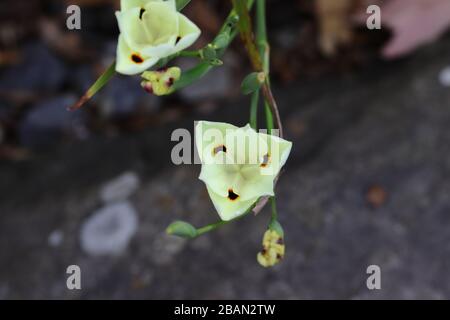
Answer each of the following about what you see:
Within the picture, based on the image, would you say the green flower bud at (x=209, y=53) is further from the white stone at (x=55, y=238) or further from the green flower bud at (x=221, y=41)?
the white stone at (x=55, y=238)

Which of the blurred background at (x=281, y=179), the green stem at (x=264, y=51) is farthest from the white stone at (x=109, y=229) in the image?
the green stem at (x=264, y=51)

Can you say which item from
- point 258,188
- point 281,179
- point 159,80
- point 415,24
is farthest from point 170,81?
point 415,24

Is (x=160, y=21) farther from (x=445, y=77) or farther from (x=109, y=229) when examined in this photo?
(x=445, y=77)

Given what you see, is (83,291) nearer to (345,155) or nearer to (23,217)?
(23,217)

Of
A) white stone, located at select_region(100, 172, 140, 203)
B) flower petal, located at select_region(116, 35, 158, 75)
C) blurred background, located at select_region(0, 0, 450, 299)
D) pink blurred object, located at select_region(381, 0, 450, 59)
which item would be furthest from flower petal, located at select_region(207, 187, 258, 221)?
pink blurred object, located at select_region(381, 0, 450, 59)

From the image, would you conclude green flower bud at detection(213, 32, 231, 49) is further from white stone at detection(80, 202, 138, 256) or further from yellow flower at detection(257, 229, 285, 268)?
white stone at detection(80, 202, 138, 256)

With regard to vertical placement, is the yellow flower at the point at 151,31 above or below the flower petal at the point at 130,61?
above
